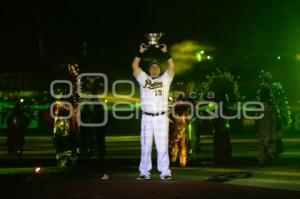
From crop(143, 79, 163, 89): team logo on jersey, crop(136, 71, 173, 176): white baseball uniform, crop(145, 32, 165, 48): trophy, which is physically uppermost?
crop(145, 32, 165, 48): trophy

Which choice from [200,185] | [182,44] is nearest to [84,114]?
[200,185]

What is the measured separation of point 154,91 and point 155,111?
35cm

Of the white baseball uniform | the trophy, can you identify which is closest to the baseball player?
the white baseball uniform

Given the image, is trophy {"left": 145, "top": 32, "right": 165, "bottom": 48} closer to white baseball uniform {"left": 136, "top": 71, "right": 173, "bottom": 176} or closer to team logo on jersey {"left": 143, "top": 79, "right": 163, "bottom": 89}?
white baseball uniform {"left": 136, "top": 71, "right": 173, "bottom": 176}

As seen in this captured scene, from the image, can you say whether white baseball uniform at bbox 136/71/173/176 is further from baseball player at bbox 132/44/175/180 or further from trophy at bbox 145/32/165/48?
trophy at bbox 145/32/165/48

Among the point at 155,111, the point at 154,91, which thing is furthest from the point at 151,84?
the point at 155,111

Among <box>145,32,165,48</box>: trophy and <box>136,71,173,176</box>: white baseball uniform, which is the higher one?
<box>145,32,165,48</box>: trophy

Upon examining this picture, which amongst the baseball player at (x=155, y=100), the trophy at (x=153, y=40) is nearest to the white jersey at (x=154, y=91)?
the baseball player at (x=155, y=100)

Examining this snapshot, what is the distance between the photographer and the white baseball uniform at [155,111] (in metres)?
13.4

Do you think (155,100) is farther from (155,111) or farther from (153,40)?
(153,40)

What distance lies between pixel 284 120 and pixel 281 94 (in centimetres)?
75

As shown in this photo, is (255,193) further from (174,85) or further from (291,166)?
(174,85)

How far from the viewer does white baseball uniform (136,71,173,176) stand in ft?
43.8

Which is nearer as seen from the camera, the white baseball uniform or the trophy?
the trophy
